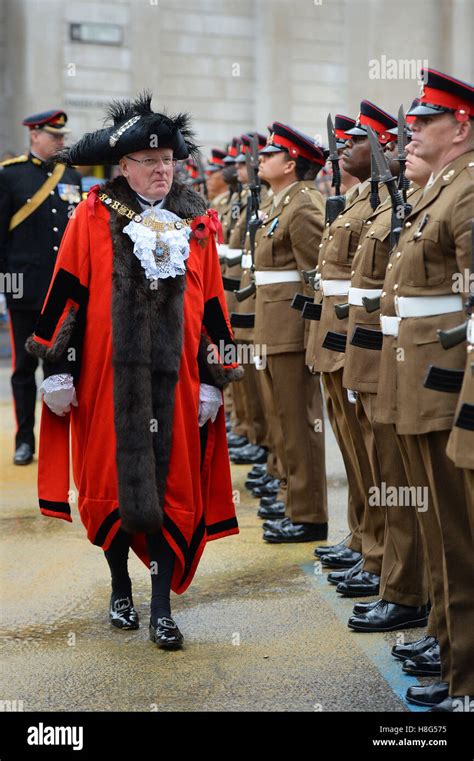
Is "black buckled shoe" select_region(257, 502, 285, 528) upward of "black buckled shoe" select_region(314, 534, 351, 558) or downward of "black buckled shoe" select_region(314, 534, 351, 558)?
downward

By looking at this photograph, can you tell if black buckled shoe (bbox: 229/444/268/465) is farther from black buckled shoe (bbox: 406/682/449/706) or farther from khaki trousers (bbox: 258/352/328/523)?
black buckled shoe (bbox: 406/682/449/706)

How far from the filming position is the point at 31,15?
18172 millimetres

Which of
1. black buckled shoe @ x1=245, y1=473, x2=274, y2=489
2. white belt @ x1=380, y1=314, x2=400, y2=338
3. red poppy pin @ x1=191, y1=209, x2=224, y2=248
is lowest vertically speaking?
black buckled shoe @ x1=245, y1=473, x2=274, y2=489

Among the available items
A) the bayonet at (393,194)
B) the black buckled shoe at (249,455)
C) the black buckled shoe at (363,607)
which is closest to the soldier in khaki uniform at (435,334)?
the bayonet at (393,194)

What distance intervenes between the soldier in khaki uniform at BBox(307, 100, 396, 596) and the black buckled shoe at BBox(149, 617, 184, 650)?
896mm

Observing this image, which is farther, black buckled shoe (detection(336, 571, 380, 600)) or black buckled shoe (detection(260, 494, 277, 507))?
black buckled shoe (detection(260, 494, 277, 507))

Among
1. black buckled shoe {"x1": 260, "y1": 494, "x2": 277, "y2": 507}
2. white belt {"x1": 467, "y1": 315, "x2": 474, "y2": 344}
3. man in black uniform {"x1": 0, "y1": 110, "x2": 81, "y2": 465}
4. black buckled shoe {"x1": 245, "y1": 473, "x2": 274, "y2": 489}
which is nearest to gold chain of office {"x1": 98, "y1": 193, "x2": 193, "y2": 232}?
white belt {"x1": 467, "y1": 315, "x2": 474, "y2": 344}

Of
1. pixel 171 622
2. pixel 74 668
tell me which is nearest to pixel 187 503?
pixel 171 622

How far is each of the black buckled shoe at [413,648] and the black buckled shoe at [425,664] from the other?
41 mm

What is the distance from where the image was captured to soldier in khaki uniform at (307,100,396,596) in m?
5.09

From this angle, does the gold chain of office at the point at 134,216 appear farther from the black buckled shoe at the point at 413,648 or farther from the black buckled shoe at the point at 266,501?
the black buckled shoe at the point at 266,501

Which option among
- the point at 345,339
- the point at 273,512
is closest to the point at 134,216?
the point at 345,339

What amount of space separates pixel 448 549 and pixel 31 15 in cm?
1598
